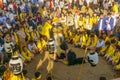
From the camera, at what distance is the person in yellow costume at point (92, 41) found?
44.2 feet

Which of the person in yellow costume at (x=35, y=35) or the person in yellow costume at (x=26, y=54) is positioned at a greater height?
the person in yellow costume at (x=35, y=35)

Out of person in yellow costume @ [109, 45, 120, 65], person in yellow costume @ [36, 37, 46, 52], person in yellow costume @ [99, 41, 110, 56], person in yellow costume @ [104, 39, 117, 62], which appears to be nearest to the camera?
person in yellow costume @ [109, 45, 120, 65]

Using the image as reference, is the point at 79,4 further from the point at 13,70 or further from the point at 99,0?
the point at 13,70

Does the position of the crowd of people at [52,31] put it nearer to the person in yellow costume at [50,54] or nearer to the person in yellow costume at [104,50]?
the person in yellow costume at [104,50]

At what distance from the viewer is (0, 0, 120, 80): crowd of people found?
12125mm

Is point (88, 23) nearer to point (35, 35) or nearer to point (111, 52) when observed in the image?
point (35, 35)

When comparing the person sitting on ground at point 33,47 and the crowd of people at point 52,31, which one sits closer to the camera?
the crowd of people at point 52,31

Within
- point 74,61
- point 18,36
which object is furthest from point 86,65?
point 18,36

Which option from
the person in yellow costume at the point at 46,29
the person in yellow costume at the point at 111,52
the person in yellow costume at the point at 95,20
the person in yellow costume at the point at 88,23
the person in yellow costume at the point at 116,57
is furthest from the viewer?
the person in yellow costume at the point at 88,23

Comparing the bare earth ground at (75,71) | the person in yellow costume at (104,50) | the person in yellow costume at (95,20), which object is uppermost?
the person in yellow costume at (95,20)

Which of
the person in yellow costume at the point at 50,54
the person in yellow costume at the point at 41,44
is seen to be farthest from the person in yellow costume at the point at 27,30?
the person in yellow costume at the point at 50,54

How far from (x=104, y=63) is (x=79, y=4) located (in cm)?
878

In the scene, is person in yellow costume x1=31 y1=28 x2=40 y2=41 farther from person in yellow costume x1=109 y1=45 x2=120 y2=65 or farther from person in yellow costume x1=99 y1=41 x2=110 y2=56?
person in yellow costume x1=109 y1=45 x2=120 y2=65

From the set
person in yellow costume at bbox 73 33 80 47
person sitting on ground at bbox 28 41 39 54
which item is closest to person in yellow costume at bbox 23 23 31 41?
person sitting on ground at bbox 28 41 39 54
